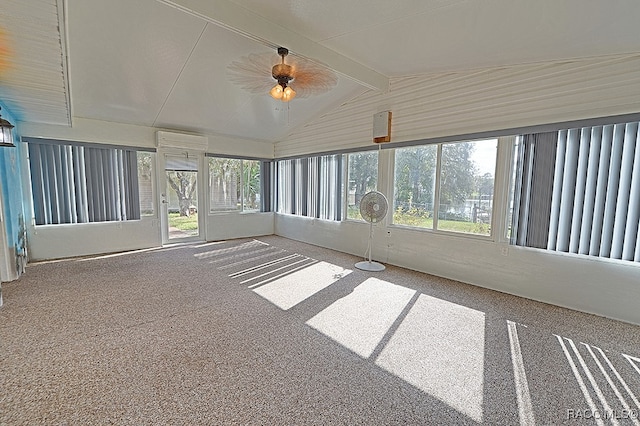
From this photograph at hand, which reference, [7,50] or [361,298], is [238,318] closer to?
[361,298]

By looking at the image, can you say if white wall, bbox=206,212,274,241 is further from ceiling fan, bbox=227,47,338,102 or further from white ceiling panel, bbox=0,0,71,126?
ceiling fan, bbox=227,47,338,102

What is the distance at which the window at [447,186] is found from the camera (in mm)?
3670

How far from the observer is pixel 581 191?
2.92 meters

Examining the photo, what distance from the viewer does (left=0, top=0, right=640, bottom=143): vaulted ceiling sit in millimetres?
2217

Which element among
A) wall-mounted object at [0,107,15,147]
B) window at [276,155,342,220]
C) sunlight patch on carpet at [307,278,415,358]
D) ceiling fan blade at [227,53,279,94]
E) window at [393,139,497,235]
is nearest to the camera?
sunlight patch on carpet at [307,278,415,358]

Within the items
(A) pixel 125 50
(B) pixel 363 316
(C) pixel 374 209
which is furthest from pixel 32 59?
(C) pixel 374 209

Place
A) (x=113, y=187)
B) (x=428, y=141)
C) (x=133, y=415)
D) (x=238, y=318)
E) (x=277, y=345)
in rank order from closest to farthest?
(x=133, y=415)
(x=277, y=345)
(x=238, y=318)
(x=428, y=141)
(x=113, y=187)

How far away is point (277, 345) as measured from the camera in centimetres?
224

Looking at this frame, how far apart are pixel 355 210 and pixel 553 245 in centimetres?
300

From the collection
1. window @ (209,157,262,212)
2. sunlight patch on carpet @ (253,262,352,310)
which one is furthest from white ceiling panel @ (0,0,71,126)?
sunlight patch on carpet @ (253,262,352,310)

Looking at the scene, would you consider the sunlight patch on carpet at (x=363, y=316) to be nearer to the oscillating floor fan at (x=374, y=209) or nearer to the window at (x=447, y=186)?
the oscillating floor fan at (x=374, y=209)

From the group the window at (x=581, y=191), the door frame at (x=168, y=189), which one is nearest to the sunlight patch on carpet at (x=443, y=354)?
the window at (x=581, y=191)

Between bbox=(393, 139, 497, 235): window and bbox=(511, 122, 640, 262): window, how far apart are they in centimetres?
37

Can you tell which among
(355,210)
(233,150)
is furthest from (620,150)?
(233,150)
